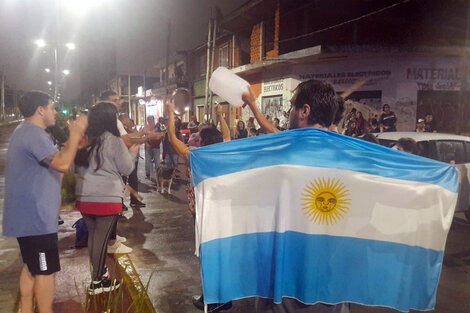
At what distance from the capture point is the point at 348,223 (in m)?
2.43

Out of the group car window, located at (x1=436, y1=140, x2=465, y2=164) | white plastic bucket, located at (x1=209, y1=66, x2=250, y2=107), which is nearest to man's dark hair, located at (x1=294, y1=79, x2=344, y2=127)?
white plastic bucket, located at (x1=209, y1=66, x2=250, y2=107)

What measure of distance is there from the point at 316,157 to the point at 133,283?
330 cm

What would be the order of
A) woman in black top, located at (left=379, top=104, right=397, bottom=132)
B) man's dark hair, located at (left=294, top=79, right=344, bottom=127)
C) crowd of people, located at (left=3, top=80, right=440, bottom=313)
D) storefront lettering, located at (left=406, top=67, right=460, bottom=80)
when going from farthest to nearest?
storefront lettering, located at (left=406, top=67, right=460, bottom=80) → woman in black top, located at (left=379, top=104, right=397, bottom=132) → crowd of people, located at (left=3, top=80, right=440, bottom=313) → man's dark hair, located at (left=294, top=79, right=344, bottom=127)

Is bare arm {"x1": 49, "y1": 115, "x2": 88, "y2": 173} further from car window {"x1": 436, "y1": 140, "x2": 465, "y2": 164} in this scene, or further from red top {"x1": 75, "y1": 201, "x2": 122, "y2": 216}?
car window {"x1": 436, "y1": 140, "x2": 465, "y2": 164}

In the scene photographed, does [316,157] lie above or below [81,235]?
above

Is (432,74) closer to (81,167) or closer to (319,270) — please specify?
(81,167)

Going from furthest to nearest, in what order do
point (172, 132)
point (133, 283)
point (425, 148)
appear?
point (425, 148) → point (133, 283) → point (172, 132)

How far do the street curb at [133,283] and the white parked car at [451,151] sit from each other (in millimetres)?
5295

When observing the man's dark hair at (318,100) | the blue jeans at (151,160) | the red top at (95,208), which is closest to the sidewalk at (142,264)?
the red top at (95,208)

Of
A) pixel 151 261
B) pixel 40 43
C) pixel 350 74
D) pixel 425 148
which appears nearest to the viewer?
pixel 151 261

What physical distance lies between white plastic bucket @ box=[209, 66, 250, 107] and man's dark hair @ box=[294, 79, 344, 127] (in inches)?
32.0

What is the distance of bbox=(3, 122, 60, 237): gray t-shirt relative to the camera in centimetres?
312

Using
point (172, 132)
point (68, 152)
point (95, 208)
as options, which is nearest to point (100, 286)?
point (95, 208)

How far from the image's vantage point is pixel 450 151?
7.49 m
